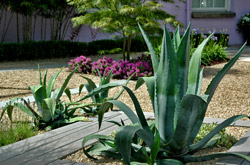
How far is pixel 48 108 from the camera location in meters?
4.17

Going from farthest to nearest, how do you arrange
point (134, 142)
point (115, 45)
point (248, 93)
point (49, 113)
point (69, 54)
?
1. point (115, 45)
2. point (69, 54)
3. point (248, 93)
4. point (49, 113)
5. point (134, 142)

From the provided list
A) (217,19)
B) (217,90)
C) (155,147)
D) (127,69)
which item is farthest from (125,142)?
(217,19)

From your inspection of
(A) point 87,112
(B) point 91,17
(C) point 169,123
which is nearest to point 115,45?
(B) point 91,17

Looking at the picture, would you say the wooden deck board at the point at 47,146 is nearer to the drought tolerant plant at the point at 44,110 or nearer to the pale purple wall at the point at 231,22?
the drought tolerant plant at the point at 44,110

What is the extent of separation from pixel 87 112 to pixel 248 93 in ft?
10.3

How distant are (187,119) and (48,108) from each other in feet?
6.29

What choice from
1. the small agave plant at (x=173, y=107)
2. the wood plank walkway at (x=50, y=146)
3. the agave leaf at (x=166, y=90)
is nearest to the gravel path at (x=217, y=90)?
the wood plank walkway at (x=50, y=146)

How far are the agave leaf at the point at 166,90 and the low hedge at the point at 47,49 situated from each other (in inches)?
324

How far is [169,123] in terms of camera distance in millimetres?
2879

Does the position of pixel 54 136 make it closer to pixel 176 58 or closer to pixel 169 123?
pixel 169 123

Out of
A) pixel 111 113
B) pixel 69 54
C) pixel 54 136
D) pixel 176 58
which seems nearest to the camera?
pixel 176 58

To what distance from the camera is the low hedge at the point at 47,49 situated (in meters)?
11.6

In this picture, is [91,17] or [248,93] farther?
[91,17]

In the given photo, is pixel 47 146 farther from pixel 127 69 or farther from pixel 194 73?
pixel 127 69
